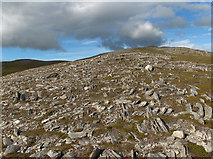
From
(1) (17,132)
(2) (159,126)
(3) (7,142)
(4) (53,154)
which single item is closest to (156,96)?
(2) (159,126)

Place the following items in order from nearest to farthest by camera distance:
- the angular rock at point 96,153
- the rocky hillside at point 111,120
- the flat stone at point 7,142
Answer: the angular rock at point 96,153 → the rocky hillside at point 111,120 → the flat stone at point 7,142

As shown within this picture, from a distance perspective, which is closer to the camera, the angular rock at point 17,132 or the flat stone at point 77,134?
the flat stone at point 77,134

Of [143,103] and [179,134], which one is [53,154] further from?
[143,103]

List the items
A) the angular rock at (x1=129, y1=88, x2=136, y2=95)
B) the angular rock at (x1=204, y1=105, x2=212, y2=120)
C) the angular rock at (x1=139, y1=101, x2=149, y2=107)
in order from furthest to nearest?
the angular rock at (x1=129, y1=88, x2=136, y2=95) → the angular rock at (x1=139, y1=101, x2=149, y2=107) → the angular rock at (x1=204, y1=105, x2=212, y2=120)

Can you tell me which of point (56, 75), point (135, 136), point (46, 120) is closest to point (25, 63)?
point (56, 75)

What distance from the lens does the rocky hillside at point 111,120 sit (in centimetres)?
1227

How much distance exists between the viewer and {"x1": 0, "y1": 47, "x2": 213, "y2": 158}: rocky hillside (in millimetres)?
12266

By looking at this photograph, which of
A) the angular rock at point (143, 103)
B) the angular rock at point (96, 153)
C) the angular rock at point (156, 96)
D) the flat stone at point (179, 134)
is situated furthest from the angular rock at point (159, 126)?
the angular rock at point (96, 153)

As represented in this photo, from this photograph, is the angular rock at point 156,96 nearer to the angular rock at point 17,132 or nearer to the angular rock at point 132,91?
the angular rock at point 132,91

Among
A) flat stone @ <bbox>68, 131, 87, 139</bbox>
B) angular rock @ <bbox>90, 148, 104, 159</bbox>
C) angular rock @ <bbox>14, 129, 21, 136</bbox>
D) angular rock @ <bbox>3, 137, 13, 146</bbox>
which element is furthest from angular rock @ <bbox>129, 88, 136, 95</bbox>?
angular rock @ <bbox>3, 137, 13, 146</bbox>

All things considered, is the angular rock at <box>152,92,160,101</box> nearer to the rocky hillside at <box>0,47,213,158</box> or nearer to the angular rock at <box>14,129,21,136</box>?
the rocky hillside at <box>0,47,213,158</box>

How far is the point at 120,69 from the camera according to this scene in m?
37.4

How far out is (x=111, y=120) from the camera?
16.7m

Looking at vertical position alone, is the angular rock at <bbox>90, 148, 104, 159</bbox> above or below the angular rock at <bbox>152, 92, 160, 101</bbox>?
below
